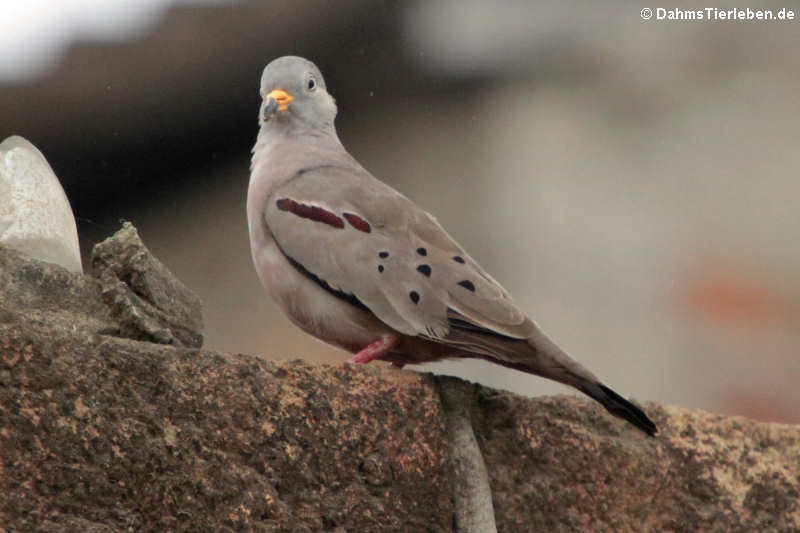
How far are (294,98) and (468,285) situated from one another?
1.49 meters

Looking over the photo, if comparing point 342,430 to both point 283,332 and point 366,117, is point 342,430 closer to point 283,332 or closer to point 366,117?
point 283,332

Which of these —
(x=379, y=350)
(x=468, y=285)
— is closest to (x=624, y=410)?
(x=468, y=285)

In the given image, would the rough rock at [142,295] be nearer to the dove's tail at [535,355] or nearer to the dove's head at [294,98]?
the dove's tail at [535,355]

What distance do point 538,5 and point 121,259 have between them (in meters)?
4.94

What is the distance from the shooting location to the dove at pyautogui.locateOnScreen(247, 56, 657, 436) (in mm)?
4211

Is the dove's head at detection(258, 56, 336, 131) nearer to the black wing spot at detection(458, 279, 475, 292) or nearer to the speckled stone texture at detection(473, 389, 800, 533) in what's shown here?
the black wing spot at detection(458, 279, 475, 292)

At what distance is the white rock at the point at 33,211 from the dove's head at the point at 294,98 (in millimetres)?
1438

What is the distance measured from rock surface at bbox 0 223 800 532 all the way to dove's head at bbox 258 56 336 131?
5.05ft

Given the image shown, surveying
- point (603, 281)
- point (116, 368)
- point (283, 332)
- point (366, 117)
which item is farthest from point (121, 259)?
point (603, 281)

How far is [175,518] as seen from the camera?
325cm

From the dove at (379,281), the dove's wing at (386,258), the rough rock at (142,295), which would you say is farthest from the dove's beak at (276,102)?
the rough rock at (142,295)

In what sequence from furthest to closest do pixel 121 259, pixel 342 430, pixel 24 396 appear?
1. pixel 121 259
2. pixel 342 430
3. pixel 24 396

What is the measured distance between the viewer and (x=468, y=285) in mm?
4305

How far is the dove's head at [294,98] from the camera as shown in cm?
547
